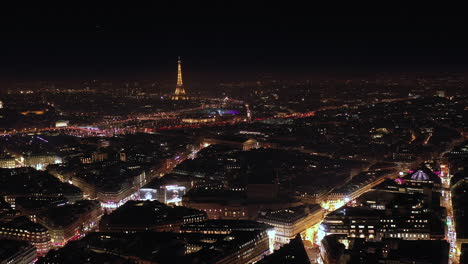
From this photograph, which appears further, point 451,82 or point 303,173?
point 451,82

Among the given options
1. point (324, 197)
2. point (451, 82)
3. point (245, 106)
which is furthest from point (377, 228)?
point (451, 82)

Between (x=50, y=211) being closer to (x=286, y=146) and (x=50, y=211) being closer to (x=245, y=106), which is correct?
(x=286, y=146)

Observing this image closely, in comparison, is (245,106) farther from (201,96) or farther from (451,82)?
(451,82)

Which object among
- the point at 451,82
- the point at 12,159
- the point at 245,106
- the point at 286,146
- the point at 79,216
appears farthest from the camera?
the point at 451,82

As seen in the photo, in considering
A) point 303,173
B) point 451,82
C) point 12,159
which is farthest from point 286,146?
point 451,82

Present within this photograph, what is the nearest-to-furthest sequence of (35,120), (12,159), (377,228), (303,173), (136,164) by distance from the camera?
(377,228) < (303,173) < (136,164) < (12,159) < (35,120)

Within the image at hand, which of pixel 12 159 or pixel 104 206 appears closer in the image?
pixel 104 206

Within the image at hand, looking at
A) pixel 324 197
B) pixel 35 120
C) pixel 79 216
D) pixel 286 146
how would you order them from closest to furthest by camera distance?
1. pixel 79 216
2. pixel 324 197
3. pixel 286 146
4. pixel 35 120

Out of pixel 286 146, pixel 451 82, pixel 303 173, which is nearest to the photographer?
pixel 303 173
